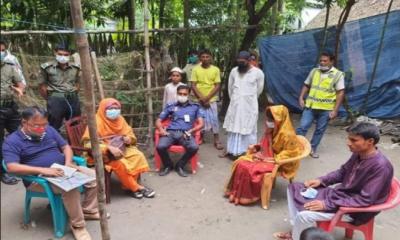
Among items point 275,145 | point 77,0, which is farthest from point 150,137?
point 77,0

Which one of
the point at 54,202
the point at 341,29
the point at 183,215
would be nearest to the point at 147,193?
→ the point at 183,215

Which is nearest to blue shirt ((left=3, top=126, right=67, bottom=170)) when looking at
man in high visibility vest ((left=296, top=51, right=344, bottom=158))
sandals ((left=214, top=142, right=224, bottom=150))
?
sandals ((left=214, top=142, right=224, bottom=150))

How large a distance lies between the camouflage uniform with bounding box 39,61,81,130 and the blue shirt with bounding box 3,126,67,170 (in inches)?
55.8

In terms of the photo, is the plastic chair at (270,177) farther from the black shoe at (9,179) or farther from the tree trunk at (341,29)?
the tree trunk at (341,29)

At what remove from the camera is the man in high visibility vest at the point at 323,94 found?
221 inches

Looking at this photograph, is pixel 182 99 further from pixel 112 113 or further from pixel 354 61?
pixel 354 61

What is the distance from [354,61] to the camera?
759cm

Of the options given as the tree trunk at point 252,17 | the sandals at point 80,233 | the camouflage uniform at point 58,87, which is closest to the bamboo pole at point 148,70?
the camouflage uniform at point 58,87

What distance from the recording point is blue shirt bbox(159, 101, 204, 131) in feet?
17.3

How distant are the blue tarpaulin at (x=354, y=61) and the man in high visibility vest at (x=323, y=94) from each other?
84.6 inches

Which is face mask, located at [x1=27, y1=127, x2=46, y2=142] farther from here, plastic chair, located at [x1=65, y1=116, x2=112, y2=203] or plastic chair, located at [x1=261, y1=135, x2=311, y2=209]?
plastic chair, located at [x1=261, y1=135, x2=311, y2=209]

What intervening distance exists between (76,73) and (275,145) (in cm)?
269

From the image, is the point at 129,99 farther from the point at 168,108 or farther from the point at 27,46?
the point at 27,46

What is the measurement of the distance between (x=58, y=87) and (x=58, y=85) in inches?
1.0
